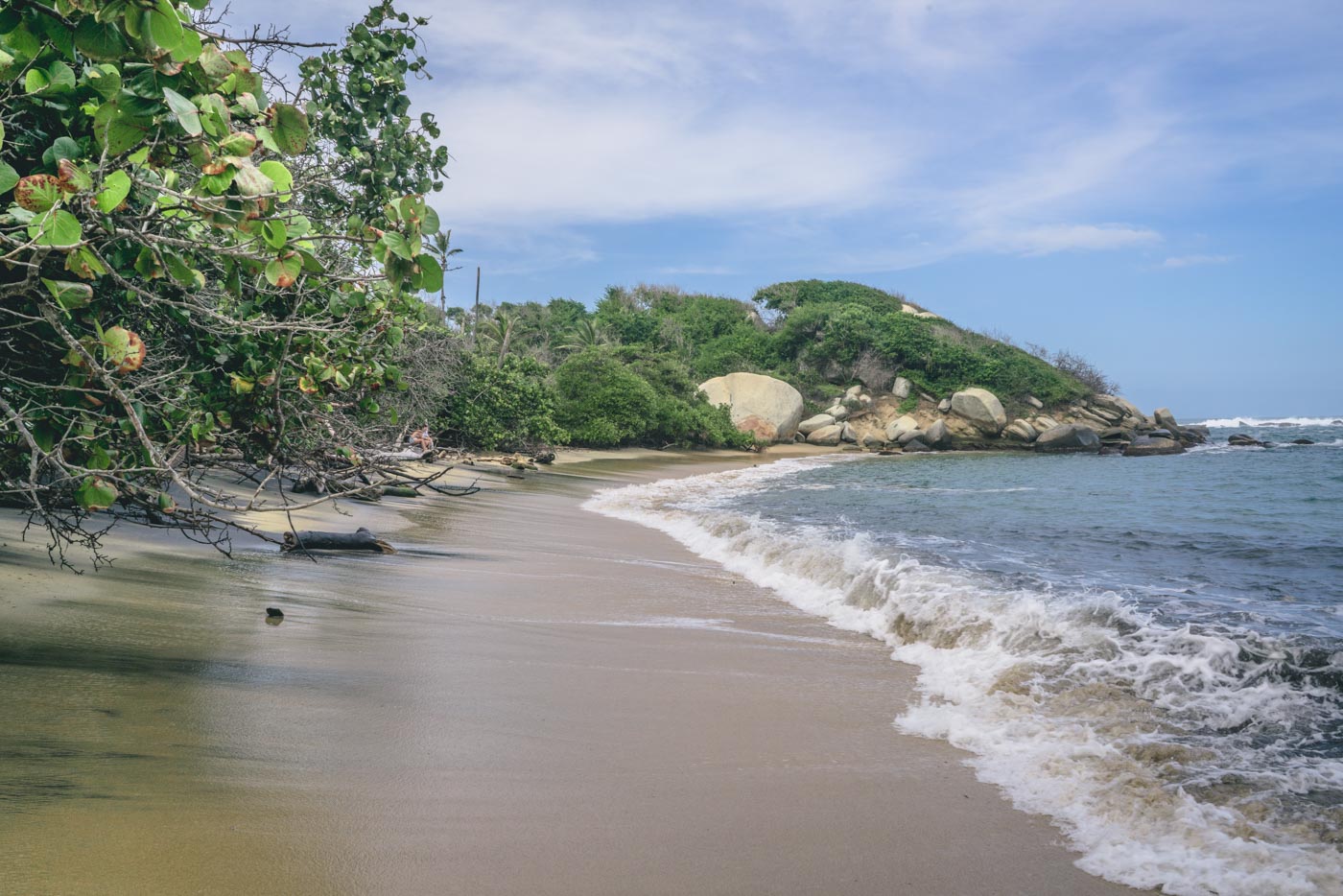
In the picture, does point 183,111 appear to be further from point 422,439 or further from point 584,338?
point 584,338

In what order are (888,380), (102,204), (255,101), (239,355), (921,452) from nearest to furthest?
(102,204) < (255,101) < (239,355) < (921,452) < (888,380)

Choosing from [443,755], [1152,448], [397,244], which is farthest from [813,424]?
[397,244]

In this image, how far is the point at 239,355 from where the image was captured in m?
3.89

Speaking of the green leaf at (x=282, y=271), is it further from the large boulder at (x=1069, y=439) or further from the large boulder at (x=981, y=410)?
the large boulder at (x=981, y=410)

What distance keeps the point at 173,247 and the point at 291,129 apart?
2.97 feet

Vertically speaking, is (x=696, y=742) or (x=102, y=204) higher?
(x=102, y=204)

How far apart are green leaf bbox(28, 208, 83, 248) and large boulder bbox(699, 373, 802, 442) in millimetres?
33800

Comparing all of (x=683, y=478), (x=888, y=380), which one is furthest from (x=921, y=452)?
(x=683, y=478)

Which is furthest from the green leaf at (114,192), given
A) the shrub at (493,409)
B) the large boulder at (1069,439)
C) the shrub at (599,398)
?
the large boulder at (1069,439)

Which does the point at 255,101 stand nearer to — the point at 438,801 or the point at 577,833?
the point at 438,801

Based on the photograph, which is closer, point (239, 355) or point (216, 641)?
point (239, 355)

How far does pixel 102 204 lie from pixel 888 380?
43.5 meters

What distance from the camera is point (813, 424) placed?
39406 millimetres

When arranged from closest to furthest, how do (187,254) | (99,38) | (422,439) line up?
(99,38)
(187,254)
(422,439)
